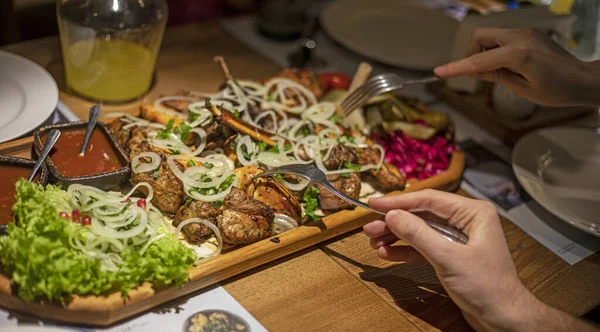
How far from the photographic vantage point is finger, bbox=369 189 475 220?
95.4 inches

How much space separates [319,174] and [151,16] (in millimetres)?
1509

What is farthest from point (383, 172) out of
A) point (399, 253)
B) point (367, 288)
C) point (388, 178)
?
point (367, 288)

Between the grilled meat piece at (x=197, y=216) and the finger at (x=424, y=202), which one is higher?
the finger at (x=424, y=202)

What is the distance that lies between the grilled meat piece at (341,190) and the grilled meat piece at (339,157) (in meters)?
0.09

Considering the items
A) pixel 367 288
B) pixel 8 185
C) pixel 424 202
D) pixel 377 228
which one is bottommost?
pixel 367 288

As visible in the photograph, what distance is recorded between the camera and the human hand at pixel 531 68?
3.13 m

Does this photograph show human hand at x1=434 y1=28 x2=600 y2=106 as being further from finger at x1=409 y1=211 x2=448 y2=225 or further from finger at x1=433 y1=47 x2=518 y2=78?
finger at x1=409 y1=211 x2=448 y2=225

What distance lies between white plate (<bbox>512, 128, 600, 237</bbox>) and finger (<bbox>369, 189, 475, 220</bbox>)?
38.7 inches

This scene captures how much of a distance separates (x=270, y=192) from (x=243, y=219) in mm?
288

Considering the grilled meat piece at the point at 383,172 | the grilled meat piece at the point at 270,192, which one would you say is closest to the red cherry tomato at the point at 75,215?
the grilled meat piece at the point at 270,192

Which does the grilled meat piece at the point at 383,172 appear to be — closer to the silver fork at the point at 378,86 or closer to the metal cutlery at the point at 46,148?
the silver fork at the point at 378,86

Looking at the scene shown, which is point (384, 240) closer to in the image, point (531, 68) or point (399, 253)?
point (399, 253)

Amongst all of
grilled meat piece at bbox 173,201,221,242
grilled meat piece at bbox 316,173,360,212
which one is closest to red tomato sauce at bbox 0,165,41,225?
grilled meat piece at bbox 173,201,221,242

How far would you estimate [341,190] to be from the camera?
9.52 feet
